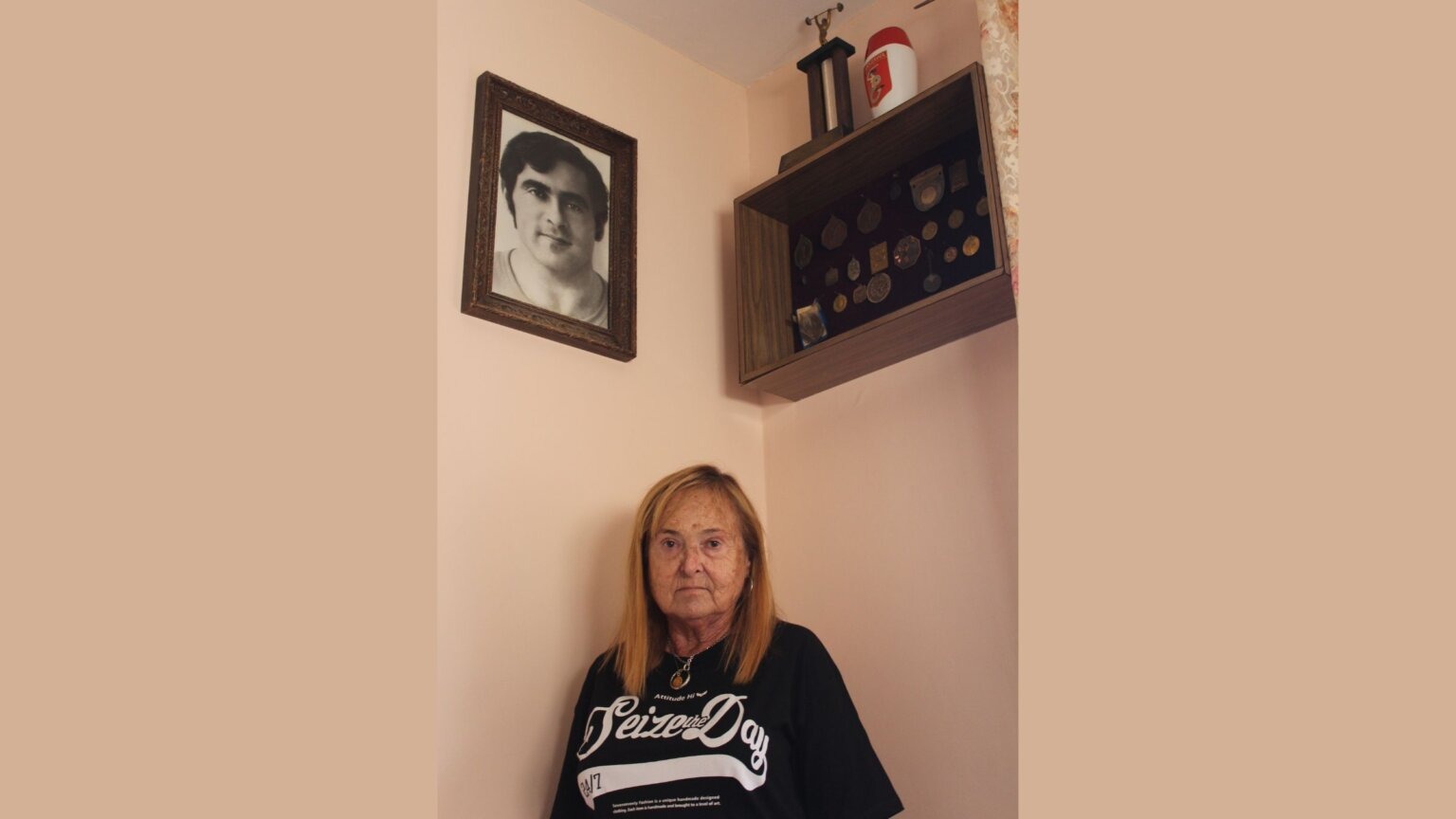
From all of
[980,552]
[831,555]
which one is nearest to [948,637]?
[980,552]

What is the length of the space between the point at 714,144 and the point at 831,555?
1.01 meters

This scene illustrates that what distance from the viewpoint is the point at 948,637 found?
1.82 m

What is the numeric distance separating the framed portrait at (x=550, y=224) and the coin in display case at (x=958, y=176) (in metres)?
0.64

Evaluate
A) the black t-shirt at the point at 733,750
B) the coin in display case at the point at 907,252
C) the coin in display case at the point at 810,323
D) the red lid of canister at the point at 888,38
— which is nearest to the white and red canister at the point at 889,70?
the red lid of canister at the point at 888,38

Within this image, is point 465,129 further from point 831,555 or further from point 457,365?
point 831,555

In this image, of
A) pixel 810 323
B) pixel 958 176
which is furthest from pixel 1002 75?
pixel 810 323

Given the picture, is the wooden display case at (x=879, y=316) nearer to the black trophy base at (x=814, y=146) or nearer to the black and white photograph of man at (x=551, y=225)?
the black trophy base at (x=814, y=146)

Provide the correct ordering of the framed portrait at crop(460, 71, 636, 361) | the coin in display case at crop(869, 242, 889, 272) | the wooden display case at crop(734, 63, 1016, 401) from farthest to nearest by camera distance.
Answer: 1. the coin in display case at crop(869, 242, 889, 272)
2. the framed portrait at crop(460, 71, 636, 361)
3. the wooden display case at crop(734, 63, 1016, 401)

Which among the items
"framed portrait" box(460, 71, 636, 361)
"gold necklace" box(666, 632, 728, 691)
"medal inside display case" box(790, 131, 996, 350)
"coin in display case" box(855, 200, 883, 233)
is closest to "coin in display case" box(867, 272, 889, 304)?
"medal inside display case" box(790, 131, 996, 350)

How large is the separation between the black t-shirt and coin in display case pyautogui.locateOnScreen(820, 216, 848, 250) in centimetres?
90

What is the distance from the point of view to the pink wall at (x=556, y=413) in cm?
171

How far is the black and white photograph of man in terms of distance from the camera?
1.93m

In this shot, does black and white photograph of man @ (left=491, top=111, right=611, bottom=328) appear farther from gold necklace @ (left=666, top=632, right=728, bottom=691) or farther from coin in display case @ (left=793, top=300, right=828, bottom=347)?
gold necklace @ (left=666, top=632, right=728, bottom=691)

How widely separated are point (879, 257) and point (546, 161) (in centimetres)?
68
